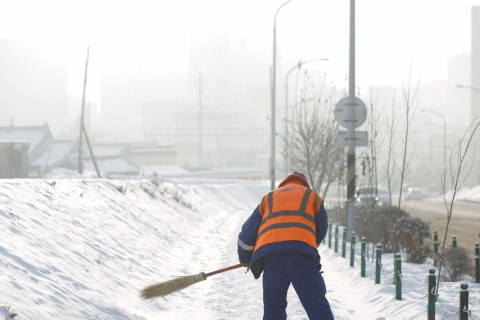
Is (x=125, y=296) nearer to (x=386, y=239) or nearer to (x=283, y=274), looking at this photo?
(x=283, y=274)

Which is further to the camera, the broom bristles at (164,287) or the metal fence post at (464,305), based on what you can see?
the broom bristles at (164,287)

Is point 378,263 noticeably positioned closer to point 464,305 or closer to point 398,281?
point 398,281

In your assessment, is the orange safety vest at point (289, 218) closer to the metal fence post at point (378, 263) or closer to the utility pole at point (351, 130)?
the metal fence post at point (378, 263)

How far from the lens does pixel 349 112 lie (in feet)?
43.3

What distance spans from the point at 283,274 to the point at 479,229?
18.2 metres

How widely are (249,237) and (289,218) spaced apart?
509 mm

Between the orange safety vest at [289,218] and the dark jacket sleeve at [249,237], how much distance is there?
0.09 meters

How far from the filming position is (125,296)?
25.3ft

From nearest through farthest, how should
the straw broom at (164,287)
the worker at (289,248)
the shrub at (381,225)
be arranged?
the worker at (289,248) < the straw broom at (164,287) < the shrub at (381,225)

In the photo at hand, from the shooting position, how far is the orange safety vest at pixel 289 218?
522 centimetres

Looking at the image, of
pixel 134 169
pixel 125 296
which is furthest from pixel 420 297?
pixel 134 169

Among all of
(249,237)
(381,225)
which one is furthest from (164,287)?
(381,225)

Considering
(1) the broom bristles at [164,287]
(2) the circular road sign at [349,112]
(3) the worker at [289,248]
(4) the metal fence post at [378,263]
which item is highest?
(2) the circular road sign at [349,112]

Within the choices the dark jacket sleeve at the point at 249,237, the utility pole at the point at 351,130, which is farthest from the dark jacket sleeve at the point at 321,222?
the utility pole at the point at 351,130
